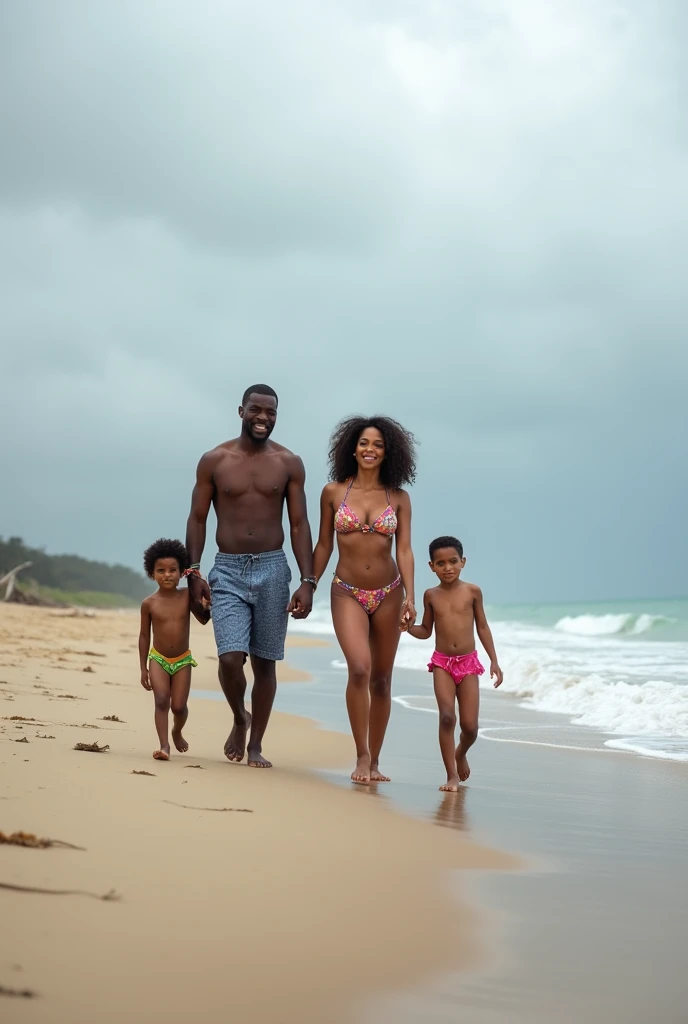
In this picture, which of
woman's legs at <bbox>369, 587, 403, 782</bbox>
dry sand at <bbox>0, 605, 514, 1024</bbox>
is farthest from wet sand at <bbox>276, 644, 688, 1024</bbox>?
woman's legs at <bbox>369, 587, 403, 782</bbox>

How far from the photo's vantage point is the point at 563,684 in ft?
40.8

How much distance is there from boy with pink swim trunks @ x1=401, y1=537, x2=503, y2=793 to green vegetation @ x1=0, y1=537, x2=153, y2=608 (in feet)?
109

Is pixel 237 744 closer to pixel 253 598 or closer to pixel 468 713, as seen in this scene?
pixel 253 598

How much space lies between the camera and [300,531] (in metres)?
6.14

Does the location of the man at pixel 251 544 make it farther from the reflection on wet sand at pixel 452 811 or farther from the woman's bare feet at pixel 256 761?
the reflection on wet sand at pixel 452 811

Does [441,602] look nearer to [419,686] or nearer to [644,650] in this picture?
[419,686]

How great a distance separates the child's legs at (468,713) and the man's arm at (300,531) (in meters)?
1.13

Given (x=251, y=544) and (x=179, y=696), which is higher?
(x=251, y=544)

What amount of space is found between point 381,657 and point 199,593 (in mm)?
1142

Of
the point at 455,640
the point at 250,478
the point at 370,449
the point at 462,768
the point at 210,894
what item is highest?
the point at 370,449

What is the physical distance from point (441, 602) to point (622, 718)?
12.8 feet

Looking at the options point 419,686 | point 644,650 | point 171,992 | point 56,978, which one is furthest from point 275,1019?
point 644,650

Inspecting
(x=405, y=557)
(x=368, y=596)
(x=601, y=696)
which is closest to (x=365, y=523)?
(x=405, y=557)

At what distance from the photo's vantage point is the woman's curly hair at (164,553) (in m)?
6.00
